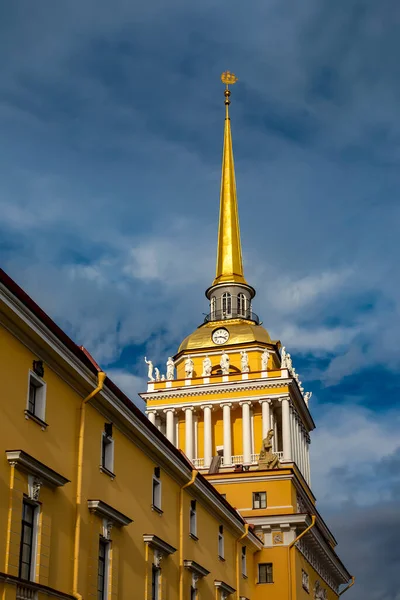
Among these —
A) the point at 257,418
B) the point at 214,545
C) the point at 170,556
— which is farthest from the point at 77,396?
the point at 257,418

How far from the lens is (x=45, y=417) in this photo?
1752cm

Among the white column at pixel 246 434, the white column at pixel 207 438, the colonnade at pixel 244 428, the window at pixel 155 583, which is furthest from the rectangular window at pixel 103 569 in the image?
the white column at pixel 207 438

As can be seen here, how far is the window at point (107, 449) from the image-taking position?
20.6 m

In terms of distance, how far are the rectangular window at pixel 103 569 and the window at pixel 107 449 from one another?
1687mm

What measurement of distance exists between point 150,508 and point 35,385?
22.7 feet

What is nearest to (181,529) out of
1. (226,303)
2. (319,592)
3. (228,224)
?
(319,592)

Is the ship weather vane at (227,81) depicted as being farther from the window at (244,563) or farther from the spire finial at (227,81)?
the window at (244,563)

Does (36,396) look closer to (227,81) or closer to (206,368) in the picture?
(206,368)

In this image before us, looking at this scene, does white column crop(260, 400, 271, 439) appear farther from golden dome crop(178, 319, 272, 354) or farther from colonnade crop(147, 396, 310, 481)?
golden dome crop(178, 319, 272, 354)

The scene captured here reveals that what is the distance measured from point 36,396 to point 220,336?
120 ft

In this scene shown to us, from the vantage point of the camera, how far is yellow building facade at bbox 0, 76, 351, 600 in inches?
639

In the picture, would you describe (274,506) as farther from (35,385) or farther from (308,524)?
(35,385)

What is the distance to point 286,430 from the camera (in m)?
48.3

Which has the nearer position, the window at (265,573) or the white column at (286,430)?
the window at (265,573)
